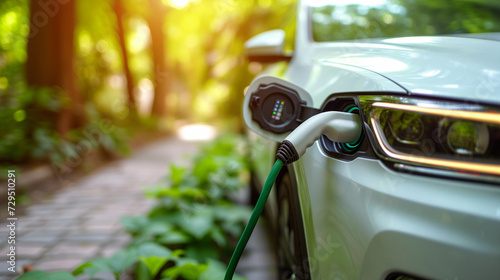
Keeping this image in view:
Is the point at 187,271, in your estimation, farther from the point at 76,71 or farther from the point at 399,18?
the point at 76,71


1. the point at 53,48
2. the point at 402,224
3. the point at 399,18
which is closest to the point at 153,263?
the point at 402,224

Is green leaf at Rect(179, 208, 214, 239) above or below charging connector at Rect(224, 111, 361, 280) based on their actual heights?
below

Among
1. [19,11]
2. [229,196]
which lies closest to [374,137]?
[229,196]

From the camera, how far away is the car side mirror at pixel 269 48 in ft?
7.17

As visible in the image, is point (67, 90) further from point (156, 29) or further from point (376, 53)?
point (156, 29)

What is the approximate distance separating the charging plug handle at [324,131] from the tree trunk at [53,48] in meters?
4.73

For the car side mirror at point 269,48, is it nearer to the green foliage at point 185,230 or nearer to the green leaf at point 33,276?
the green foliage at point 185,230

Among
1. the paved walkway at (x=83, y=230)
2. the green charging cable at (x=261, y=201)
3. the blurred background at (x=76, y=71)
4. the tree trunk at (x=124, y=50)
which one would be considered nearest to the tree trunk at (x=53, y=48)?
the blurred background at (x=76, y=71)

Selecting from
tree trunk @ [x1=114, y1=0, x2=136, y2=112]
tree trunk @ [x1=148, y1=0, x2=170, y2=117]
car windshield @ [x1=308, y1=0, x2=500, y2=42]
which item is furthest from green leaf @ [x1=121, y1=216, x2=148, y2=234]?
tree trunk @ [x1=148, y1=0, x2=170, y2=117]

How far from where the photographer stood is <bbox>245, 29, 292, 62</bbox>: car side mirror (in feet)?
7.17

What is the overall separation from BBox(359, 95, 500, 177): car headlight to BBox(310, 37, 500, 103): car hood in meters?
0.04

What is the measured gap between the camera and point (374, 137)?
1.13 metres

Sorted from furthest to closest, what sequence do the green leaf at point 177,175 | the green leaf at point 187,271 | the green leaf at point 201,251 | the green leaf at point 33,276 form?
the green leaf at point 177,175
the green leaf at point 201,251
the green leaf at point 187,271
the green leaf at point 33,276

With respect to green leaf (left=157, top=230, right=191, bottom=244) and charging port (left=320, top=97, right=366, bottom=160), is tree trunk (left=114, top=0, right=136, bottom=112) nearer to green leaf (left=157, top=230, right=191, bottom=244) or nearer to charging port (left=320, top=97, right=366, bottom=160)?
green leaf (left=157, top=230, right=191, bottom=244)
